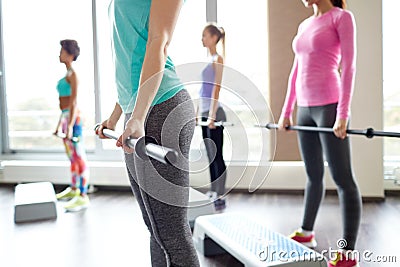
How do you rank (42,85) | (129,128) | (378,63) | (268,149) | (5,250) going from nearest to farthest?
(129,128) → (268,149) → (5,250) → (378,63) → (42,85)

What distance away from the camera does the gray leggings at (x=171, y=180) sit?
3.58 ft

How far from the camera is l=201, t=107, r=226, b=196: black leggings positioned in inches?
47.0

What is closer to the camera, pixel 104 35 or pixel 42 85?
pixel 104 35

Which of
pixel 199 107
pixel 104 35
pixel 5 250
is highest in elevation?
pixel 104 35

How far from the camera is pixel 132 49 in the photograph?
114cm

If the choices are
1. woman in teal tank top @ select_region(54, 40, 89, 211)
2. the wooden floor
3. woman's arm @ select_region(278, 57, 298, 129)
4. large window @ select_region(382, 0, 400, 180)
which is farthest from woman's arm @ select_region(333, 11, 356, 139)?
woman in teal tank top @ select_region(54, 40, 89, 211)

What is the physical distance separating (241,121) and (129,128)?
323 millimetres

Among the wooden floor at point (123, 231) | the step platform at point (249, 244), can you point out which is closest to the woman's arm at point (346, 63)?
the step platform at point (249, 244)

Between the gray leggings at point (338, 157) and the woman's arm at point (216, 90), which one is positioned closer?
the woman's arm at point (216, 90)

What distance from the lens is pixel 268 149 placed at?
1.33 metres

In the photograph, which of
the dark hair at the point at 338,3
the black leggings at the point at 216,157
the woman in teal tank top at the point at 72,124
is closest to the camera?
the black leggings at the point at 216,157

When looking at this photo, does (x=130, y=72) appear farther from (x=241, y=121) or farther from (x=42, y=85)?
(x=42, y=85)

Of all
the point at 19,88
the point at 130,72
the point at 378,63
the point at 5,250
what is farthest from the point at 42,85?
the point at 130,72

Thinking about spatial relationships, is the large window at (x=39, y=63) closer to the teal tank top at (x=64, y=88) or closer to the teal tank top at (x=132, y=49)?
the teal tank top at (x=64, y=88)
